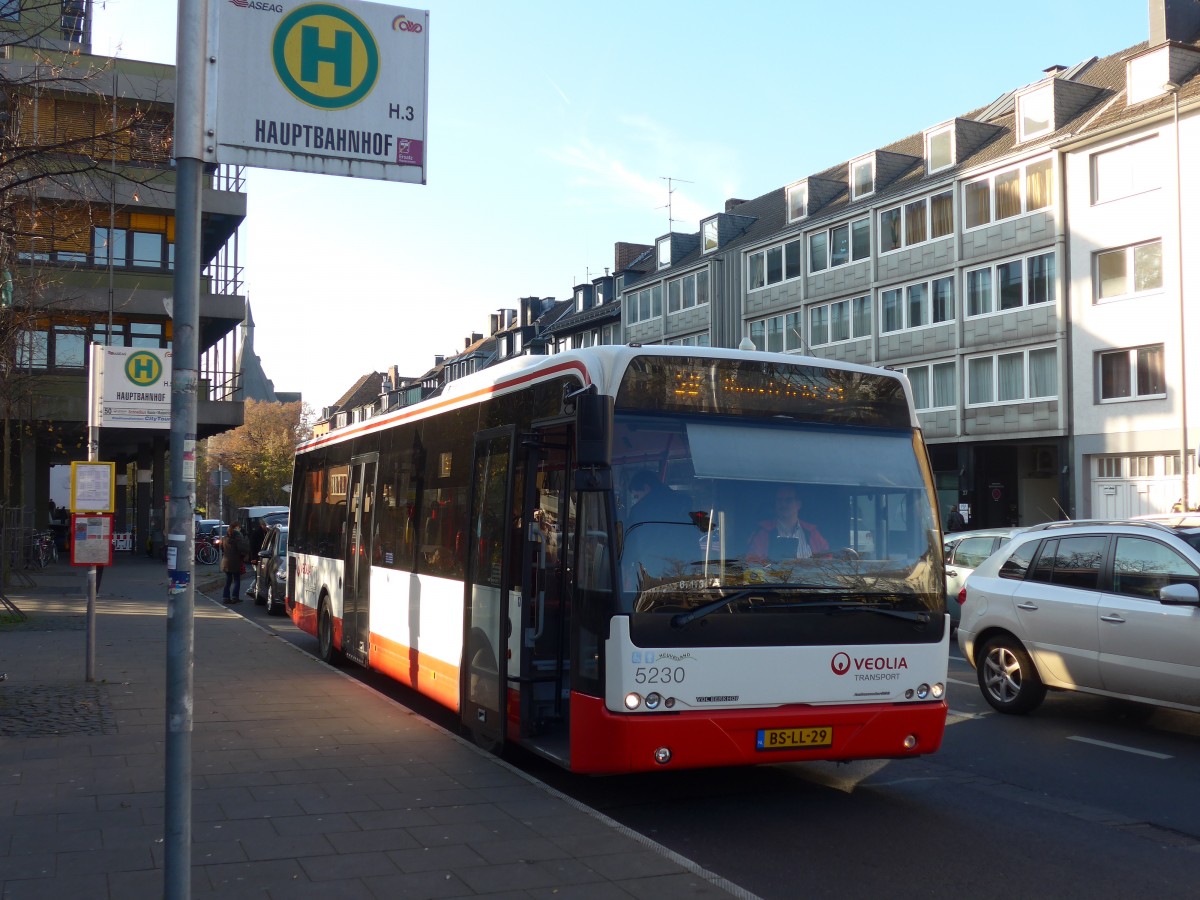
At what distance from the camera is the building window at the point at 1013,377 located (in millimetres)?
37688

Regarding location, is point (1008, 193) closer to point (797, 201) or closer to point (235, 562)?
point (797, 201)

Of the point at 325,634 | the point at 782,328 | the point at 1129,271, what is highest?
the point at 782,328

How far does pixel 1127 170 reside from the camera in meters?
35.0

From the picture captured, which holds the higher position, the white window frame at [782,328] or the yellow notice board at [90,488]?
the white window frame at [782,328]

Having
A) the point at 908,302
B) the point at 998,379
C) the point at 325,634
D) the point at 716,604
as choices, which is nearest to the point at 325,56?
the point at 716,604

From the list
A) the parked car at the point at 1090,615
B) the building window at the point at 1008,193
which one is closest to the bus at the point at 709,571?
the parked car at the point at 1090,615

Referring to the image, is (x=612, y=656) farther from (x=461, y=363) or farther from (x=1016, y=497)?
(x=461, y=363)

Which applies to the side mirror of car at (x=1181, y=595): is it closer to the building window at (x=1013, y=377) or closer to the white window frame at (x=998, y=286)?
the building window at (x=1013, y=377)

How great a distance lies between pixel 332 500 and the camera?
15469mm

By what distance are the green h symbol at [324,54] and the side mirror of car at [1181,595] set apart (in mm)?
7565

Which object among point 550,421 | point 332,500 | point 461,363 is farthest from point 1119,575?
point 461,363

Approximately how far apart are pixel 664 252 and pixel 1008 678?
5207 centimetres

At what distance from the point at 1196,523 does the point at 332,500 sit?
32.2ft

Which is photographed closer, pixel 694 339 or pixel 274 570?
pixel 274 570
